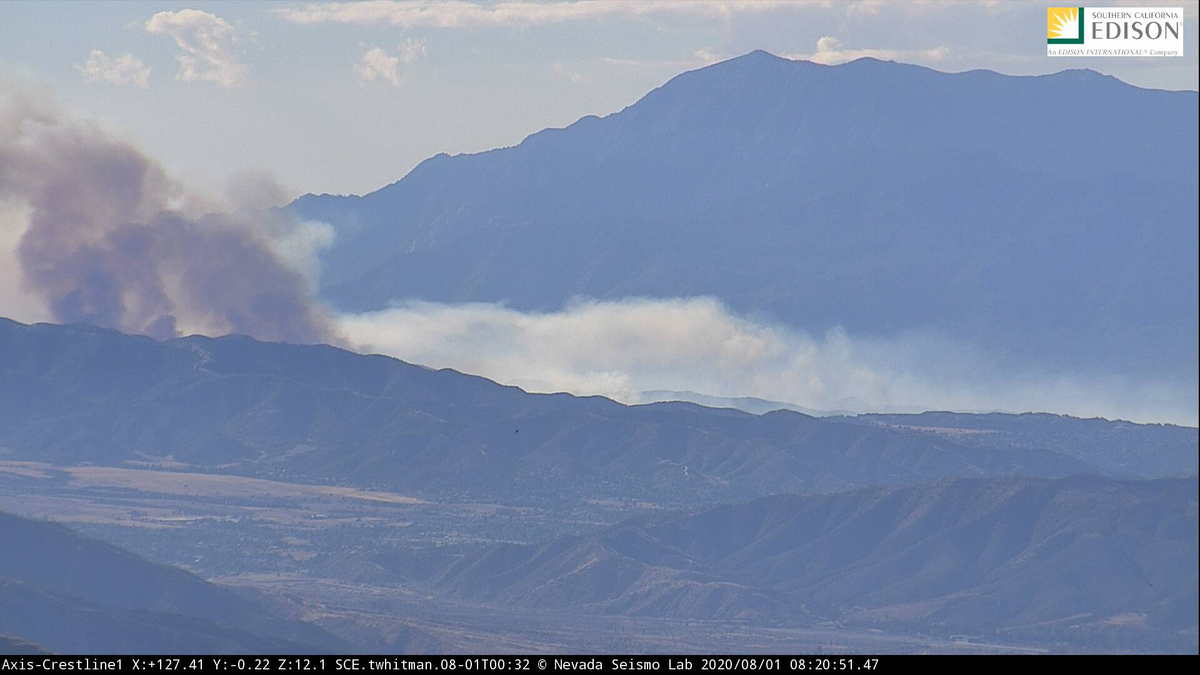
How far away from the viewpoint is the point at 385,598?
191m

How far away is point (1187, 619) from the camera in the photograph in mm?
72188

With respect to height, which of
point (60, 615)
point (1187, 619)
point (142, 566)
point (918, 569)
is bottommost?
point (1187, 619)
